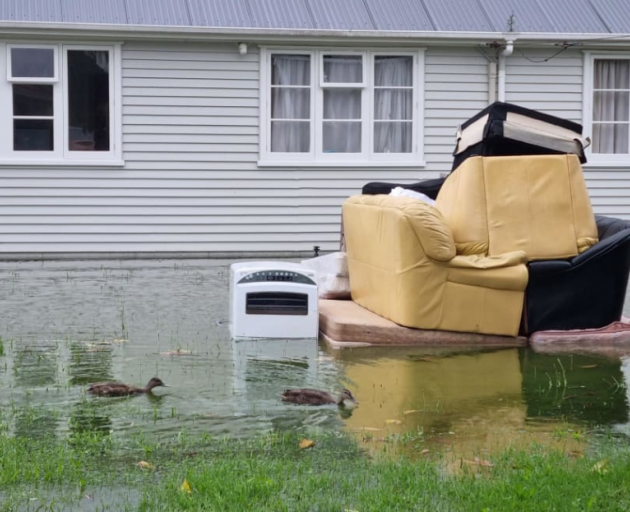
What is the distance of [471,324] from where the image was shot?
26.2ft

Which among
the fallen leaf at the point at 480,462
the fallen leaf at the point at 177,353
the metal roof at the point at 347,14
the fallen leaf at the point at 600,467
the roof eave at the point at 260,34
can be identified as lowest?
the fallen leaf at the point at 177,353

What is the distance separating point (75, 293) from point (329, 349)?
4.17 m

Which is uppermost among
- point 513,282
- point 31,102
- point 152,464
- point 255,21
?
point 255,21

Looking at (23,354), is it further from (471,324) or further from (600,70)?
(600,70)

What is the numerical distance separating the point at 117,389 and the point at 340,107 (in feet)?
32.5

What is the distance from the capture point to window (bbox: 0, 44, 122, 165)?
14477mm

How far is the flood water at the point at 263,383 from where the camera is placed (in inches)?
210

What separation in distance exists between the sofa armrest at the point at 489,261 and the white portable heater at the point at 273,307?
3.69ft

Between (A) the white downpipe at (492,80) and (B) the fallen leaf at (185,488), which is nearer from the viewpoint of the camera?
(B) the fallen leaf at (185,488)

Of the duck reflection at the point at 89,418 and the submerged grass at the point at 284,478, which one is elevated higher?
the submerged grass at the point at 284,478

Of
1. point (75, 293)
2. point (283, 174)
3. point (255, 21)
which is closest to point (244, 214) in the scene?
point (283, 174)

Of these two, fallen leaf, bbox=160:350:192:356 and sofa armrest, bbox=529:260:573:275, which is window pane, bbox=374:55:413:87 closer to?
sofa armrest, bbox=529:260:573:275

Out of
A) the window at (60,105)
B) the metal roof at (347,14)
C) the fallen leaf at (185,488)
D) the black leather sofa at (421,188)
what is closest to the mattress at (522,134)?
the black leather sofa at (421,188)

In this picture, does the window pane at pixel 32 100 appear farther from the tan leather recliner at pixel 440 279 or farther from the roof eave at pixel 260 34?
the tan leather recliner at pixel 440 279
